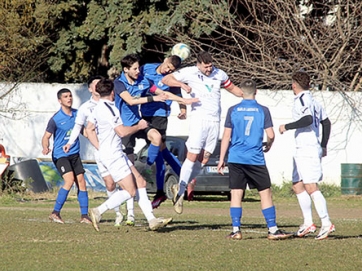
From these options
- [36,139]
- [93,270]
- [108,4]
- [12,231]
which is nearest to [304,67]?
[108,4]

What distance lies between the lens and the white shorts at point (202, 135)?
13156mm

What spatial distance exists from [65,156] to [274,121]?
13.5 meters

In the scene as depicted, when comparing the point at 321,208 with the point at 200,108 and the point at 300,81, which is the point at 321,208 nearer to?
the point at 300,81

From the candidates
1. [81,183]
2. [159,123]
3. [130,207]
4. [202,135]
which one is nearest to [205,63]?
[202,135]

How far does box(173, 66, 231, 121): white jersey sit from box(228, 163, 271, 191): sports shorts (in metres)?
1.67

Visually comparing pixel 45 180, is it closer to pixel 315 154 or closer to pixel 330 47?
pixel 330 47

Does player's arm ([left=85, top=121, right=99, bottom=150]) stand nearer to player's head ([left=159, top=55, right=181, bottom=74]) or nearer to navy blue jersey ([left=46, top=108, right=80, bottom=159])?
player's head ([left=159, top=55, right=181, bottom=74])

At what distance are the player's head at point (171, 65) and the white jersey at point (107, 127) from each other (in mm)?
1484

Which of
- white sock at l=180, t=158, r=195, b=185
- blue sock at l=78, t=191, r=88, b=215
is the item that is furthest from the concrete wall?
white sock at l=180, t=158, r=195, b=185

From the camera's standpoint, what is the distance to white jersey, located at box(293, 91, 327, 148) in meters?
11.7

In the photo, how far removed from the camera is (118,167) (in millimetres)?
12086

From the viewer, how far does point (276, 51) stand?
28.8m

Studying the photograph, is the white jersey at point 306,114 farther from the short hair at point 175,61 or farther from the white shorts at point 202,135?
the short hair at point 175,61

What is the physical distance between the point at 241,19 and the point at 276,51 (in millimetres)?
1573
